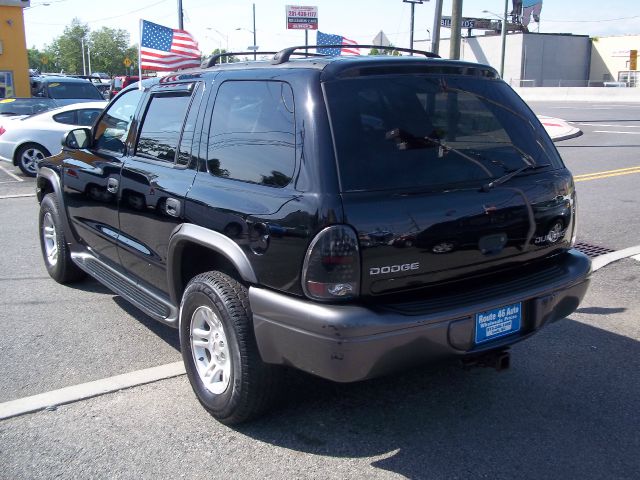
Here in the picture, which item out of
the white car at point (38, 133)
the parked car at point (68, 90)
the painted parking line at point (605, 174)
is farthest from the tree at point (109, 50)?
the painted parking line at point (605, 174)

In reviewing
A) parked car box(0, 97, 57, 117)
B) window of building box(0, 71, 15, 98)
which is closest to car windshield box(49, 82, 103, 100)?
parked car box(0, 97, 57, 117)

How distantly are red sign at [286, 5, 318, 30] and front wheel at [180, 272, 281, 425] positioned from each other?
7255 cm

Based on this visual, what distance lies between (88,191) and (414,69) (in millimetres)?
2797

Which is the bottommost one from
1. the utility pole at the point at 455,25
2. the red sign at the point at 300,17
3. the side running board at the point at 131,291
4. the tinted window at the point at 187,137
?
the side running board at the point at 131,291

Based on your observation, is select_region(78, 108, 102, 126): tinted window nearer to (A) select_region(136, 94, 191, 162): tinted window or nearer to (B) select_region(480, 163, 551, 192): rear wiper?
(A) select_region(136, 94, 191, 162): tinted window

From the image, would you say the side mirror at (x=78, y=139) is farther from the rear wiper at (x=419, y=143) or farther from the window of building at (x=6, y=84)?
the window of building at (x=6, y=84)

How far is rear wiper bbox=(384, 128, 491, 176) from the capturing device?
3.25m

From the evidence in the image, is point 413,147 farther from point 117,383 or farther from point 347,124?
point 117,383

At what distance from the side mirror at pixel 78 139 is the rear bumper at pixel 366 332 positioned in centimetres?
278

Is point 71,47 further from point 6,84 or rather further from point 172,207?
point 172,207

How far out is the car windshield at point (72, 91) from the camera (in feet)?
59.2

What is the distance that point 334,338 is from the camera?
2879 millimetres

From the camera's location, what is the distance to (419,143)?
3.32m

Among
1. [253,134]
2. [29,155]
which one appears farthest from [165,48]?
[29,155]
